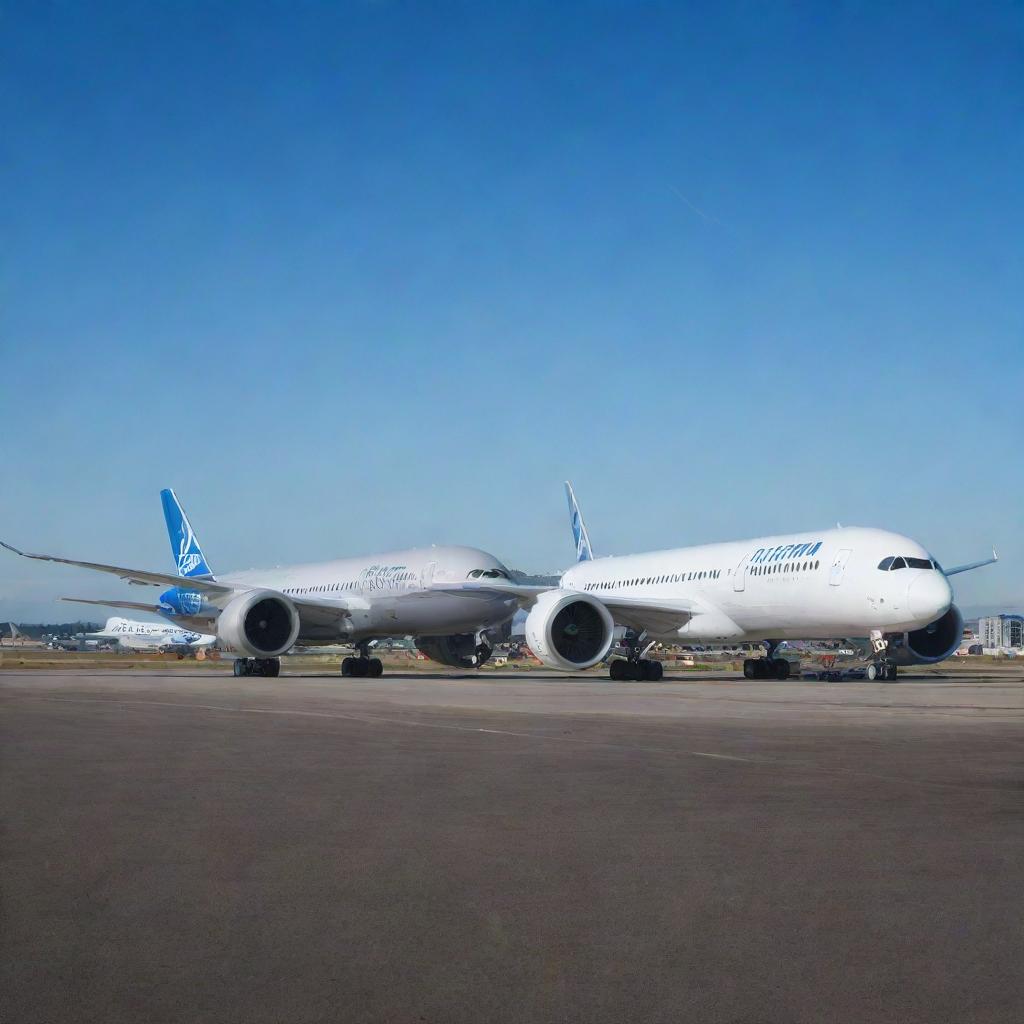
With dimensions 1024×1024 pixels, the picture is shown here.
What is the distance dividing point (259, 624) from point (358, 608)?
3733 millimetres

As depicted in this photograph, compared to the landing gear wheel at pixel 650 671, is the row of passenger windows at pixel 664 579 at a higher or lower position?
higher

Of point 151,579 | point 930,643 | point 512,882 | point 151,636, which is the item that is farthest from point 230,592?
point 151,636

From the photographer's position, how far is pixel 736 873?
6.19 m

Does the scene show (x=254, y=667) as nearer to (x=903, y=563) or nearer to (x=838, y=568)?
(x=838, y=568)

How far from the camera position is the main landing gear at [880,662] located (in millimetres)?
30984

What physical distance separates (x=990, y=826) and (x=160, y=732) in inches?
396

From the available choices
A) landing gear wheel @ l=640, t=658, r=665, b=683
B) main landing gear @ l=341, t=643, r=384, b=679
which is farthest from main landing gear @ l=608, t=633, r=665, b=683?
main landing gear @ l=341, t=643, r=384, b=679

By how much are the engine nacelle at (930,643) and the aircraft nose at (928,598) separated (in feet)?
15.3

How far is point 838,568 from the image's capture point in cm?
3048

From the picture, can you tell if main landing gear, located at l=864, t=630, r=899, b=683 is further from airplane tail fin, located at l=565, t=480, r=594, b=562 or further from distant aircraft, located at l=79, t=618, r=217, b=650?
distant aircraft, located at l=79, t=618, r=217, b=650

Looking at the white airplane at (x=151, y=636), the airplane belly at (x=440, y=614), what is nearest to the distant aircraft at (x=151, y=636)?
the white airplane at (x=151, y=636)

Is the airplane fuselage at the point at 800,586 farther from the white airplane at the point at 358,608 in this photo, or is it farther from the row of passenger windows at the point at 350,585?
the row of passenger windows at the point at 350,585

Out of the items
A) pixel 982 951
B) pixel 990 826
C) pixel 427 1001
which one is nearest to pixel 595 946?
pixel 427 1001

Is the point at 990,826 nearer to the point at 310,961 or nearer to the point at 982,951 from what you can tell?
the point at 982,951
